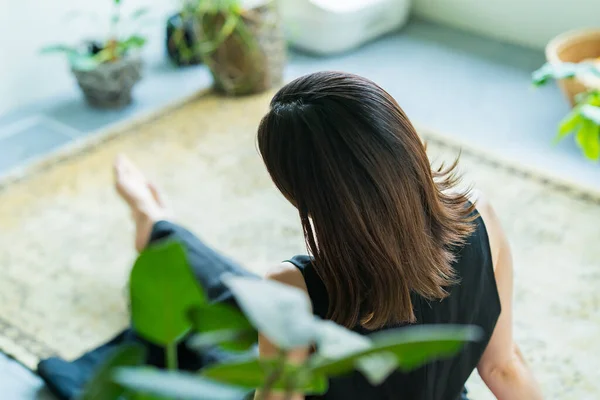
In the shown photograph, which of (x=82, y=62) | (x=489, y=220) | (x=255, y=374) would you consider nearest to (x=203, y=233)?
(x=82, y=62)

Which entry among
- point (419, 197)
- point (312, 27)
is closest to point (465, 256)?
point (419, 197)

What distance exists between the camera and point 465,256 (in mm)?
1111

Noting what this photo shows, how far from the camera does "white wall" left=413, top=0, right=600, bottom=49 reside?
317cm

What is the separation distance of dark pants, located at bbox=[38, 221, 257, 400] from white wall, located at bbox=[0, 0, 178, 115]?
55.0 inches

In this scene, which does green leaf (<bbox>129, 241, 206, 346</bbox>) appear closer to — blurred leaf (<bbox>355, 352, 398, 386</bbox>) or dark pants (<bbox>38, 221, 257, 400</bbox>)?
blurred leaf (<bbox>355, 352, 398, 386</bbox>)

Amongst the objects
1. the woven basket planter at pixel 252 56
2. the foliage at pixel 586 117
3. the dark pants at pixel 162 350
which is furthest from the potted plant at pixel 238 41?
the foliage at pixel 586 117

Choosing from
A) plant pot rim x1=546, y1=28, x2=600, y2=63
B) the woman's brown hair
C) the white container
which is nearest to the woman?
the woman's brown hair

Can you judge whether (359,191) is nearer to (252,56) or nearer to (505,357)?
(505,357)

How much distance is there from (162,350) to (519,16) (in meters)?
2.40

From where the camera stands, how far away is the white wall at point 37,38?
280cm

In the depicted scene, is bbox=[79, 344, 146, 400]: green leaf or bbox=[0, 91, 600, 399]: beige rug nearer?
bbox=[79, 344, 146, 400]: green leaf

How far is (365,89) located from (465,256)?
1.03 feet

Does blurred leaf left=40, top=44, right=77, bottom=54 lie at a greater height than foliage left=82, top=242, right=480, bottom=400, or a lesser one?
lesser

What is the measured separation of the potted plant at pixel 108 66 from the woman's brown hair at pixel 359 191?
1.90 m
